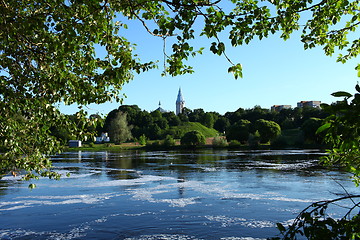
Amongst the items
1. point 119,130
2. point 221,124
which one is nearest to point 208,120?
point 221,124

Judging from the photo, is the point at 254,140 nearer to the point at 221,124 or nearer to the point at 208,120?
the point at 221,124

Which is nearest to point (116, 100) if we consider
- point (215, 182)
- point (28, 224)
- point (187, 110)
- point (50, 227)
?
point (50, 227)

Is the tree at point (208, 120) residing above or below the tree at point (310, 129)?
above

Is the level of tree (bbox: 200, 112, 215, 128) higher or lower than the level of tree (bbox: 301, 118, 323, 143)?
higher

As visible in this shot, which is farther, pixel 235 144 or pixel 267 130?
pixel 235 144

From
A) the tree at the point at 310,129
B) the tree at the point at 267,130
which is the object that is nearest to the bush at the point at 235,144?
the tree at the point at 267,130

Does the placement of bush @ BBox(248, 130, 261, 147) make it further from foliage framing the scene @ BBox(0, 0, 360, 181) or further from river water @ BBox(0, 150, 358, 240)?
foliage framing the scene @ BBox(0, 0, 360, 181)

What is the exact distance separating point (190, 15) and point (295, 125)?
4161 inches

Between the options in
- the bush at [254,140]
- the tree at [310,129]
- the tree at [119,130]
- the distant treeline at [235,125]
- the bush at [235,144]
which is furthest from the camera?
the tree at [119,130]

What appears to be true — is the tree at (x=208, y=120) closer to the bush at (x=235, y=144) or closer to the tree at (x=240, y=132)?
the tree at (x=240, y=132)

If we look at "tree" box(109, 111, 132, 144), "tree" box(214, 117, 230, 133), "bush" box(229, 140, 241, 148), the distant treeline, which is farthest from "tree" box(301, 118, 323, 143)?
"tree" box(214, 117, 230, 133)

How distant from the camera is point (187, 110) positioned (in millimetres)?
172250

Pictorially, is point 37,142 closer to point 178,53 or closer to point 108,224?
point 108,224

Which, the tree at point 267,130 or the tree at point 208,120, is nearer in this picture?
the tree at point 267,130
